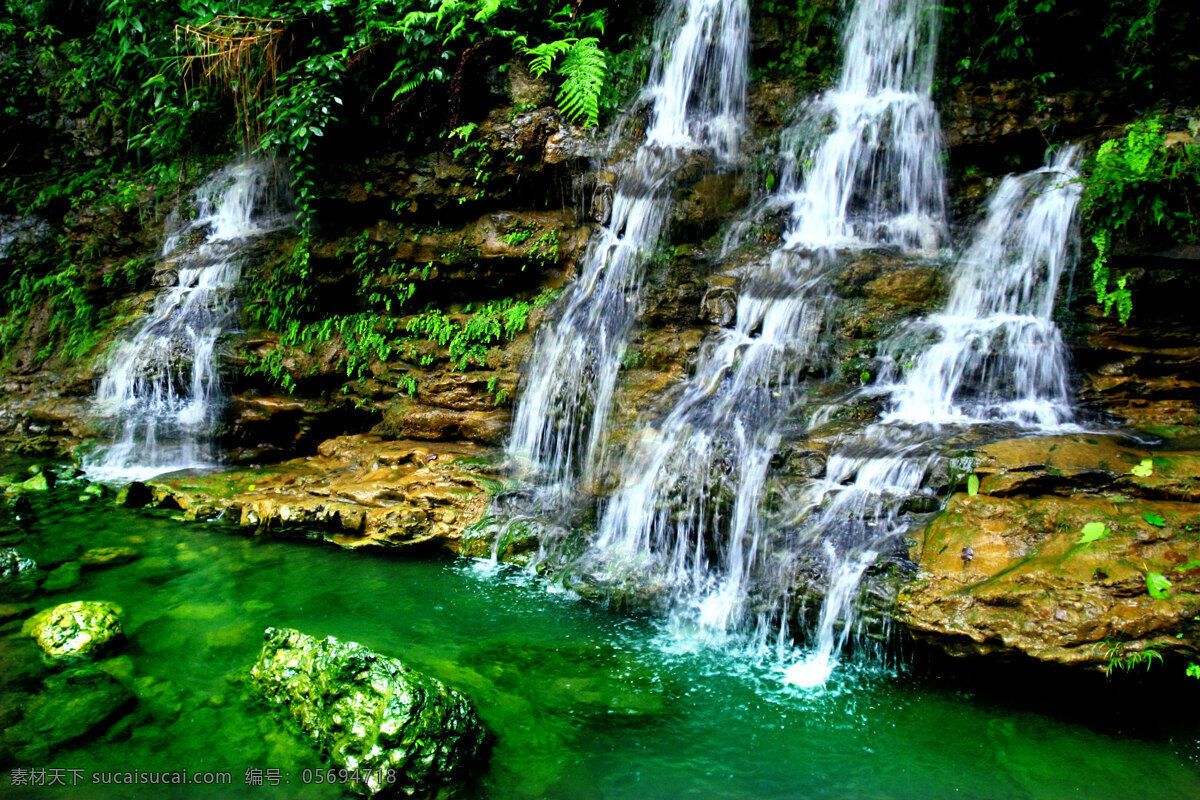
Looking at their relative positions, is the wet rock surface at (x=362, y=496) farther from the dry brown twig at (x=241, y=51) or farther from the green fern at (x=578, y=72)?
the dry brown twig at (x=241, y=51)

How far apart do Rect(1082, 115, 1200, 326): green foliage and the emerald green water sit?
11.3ft

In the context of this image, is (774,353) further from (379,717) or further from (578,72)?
(578,72)

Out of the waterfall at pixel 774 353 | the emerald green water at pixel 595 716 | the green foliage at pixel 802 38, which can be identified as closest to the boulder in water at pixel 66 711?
the emerald green water at pixel 595 716

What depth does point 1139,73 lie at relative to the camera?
6633 mm

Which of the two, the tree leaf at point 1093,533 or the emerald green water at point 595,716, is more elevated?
the tree leaf at point 1093,533

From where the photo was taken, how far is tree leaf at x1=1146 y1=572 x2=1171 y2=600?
364cm

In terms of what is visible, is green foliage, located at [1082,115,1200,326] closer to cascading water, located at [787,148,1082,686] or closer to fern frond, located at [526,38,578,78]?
cascading water, located at [787,148,1082,686]

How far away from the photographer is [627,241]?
7.71m

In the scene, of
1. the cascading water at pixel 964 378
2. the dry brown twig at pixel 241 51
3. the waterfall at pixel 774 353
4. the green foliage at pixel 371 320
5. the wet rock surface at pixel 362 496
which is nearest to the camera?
the cascading water at pixel 964 378

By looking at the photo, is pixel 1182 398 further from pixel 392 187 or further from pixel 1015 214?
pixel 392 187

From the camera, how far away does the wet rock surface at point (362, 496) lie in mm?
6219

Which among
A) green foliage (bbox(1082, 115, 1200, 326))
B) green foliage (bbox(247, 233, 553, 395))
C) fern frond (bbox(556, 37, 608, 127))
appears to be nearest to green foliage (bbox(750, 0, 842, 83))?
fern frond (bbox(556, 37, 608, 127))

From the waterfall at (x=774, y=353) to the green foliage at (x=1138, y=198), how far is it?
156 cm

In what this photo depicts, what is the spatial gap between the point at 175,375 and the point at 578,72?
6.23m
